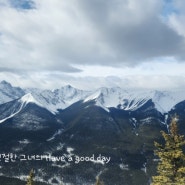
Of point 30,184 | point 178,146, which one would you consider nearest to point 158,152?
point 178,146

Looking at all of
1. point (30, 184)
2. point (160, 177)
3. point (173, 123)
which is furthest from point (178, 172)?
point (30, 184)

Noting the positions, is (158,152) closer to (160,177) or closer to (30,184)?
(160,177)

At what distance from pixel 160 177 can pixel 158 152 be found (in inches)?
116

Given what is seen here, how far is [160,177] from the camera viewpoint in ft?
149

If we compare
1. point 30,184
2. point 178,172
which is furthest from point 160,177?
point 30,184

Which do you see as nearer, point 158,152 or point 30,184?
point 158,152

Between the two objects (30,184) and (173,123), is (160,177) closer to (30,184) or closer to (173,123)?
(173,123)

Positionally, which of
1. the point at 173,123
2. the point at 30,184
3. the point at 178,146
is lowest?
the point at 30,184

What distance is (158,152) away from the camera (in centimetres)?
4575

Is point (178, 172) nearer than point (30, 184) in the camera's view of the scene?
Yes

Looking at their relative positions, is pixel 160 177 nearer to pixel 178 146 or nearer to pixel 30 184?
pixel 178 146

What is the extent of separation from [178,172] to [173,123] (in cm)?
584

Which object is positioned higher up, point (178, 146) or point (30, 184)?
point (178, 146)

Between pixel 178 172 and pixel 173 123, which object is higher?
pixel 173 123
